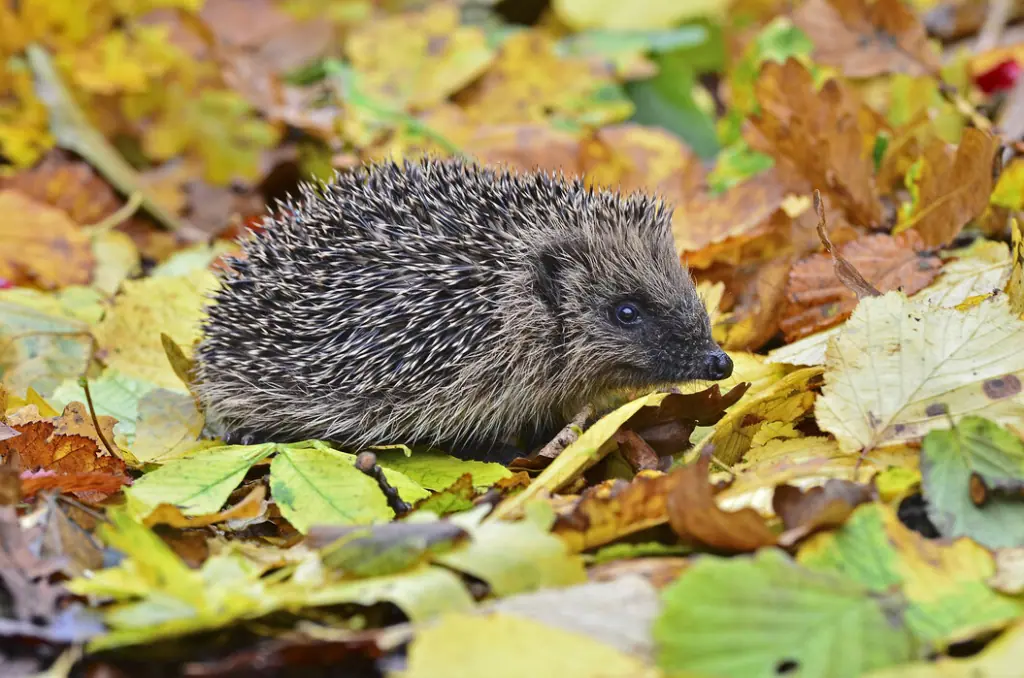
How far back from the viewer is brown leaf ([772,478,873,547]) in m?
2.47

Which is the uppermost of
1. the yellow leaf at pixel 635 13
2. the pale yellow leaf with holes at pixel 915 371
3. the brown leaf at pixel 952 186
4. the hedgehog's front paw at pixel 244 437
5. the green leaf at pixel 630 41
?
the yellow leaf at pixel 635 13

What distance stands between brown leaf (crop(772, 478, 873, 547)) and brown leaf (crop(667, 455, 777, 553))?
0.21ft

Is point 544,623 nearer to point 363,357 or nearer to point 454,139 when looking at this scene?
point 363,357

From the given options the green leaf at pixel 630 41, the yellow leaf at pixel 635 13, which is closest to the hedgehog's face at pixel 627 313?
the green leaf at pixel 630 41

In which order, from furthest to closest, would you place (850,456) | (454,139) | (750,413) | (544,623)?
(454,139) < (750,413) < (850,456) < (544,623)

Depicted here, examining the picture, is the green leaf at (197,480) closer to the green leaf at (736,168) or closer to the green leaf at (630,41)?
the green leaf at (736,168)

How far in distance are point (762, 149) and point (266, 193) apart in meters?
3.23

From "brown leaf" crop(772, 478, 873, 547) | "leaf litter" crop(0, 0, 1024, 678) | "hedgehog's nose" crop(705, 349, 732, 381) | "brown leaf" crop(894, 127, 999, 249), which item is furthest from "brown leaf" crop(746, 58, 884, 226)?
"brown leaf" crop(772, 478, 873, 547)

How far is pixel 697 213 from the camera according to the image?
188 inches

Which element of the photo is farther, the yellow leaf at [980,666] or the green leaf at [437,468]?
the green leaf at [437,468]

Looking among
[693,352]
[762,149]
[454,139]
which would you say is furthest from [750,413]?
[454,139]

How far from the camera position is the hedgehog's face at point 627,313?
12.7 feet

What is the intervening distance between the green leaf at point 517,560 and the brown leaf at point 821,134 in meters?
2.45

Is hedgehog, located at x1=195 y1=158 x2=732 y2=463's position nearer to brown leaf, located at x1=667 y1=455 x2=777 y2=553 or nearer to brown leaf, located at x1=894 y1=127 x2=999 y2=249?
brown leaf, located at x1=894 y1=127 x2=999 y2=249
